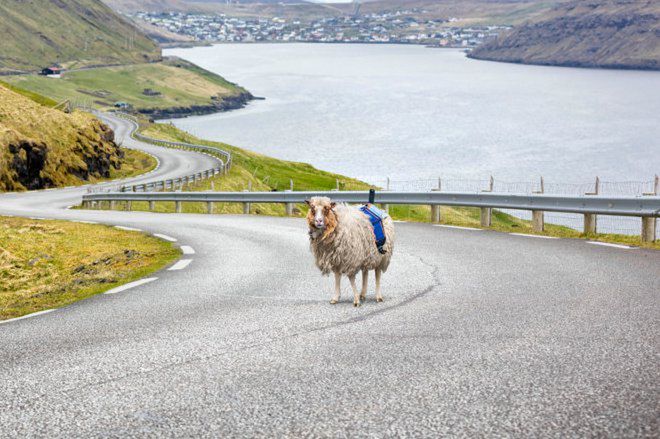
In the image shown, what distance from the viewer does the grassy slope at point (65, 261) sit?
1327 cm

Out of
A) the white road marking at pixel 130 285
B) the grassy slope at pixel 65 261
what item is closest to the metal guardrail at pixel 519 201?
the grassy slope at pixel 65 261

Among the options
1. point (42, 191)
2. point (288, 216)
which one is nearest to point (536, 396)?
point (288, 216)

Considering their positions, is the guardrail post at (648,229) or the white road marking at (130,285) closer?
the white road marking at (130,285)

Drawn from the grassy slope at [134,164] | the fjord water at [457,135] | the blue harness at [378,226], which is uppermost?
the fjord water at [457,135]

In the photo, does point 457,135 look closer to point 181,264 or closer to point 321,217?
point 181,264

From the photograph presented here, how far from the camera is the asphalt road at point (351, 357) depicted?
5414mm

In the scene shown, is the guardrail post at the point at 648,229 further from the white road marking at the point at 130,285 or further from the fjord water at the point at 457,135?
the fjord water at the point at 457,135

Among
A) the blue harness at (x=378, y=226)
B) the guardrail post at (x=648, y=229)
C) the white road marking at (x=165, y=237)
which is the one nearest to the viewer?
the blue harness at (x=378, y=226)

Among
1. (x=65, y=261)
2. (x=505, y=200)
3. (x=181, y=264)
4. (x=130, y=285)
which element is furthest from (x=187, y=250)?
(x=505, y=200)

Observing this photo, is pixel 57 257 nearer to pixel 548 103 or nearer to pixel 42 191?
pixel 42 191

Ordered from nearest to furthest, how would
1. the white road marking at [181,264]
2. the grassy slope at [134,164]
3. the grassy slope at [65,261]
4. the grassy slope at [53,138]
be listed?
the grassy slope at [65,261] < the white road marking at [181,264] < the grassy slope at [53,138] < the grassy slope at [134,164]

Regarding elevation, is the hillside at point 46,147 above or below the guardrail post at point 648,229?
above

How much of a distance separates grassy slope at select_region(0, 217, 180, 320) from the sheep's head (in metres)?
4.44

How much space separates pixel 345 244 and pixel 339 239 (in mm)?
101
